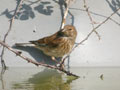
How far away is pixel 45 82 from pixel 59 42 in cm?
113

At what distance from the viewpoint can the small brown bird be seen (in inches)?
229

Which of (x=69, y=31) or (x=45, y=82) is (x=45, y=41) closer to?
(x=69, y=31)

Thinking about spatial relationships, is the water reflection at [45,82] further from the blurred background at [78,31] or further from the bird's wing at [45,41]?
the bird's wing at [45,41]

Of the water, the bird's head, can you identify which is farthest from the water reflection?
the bird's head

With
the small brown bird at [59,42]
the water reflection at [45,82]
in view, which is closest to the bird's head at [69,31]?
the small brown bird at [59,42]

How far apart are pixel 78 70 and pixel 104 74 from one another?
0.32m

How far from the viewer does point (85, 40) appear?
5727 mm

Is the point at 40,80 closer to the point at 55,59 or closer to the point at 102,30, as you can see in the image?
the point at 55,59

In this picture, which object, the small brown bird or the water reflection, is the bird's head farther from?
the water reflection

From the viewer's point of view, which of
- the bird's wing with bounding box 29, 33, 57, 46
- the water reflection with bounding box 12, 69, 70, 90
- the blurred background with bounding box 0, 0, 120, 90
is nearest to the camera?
the water reflection with bounding box 12, 69, 70, 90

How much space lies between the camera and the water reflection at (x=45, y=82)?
4824 millimetres

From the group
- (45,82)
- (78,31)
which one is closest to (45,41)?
(78,31)

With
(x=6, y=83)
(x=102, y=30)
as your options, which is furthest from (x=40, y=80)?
(x=102, y=30)

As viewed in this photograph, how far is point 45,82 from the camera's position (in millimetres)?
5066
